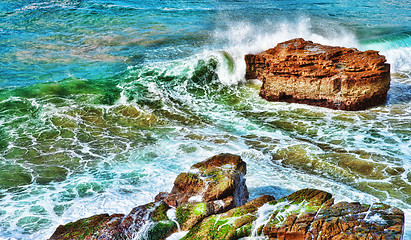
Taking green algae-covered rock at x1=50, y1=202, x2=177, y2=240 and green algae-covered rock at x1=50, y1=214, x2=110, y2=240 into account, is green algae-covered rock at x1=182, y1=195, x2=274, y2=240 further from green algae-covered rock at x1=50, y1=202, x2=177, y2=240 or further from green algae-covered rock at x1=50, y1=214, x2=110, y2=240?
green algae-covered rock at x1=50, y1=214, x2=110, y2=240

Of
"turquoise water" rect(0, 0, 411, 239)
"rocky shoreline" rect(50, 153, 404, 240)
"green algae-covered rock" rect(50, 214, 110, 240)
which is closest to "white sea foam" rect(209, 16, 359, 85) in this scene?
"turquoise water" rect(0, 0, 411, 239)

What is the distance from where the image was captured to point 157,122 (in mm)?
11266

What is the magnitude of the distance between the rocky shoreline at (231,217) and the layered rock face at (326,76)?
5.84m

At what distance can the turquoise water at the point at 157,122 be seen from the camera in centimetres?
754

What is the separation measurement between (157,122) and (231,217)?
6.63 metres

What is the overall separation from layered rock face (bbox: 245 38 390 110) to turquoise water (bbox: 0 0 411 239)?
1.26 feet

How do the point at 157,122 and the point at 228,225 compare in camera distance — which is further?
the point at 157,122

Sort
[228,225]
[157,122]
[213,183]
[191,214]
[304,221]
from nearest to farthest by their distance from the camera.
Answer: [304,221] → [228,225] → [191,214] → [213,183] → [157,122]

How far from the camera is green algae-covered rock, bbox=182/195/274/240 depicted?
4727 millimetres

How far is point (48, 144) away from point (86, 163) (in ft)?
5.39

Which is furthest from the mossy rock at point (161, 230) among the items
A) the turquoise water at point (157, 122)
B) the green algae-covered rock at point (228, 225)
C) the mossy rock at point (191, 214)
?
the turquoise water at point (157, 122)

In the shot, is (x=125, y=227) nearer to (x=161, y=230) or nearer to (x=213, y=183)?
(x=161, y=230)

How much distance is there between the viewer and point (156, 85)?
14094 millimetres

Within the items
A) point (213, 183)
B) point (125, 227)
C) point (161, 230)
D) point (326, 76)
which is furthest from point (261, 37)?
point (125, 227)
